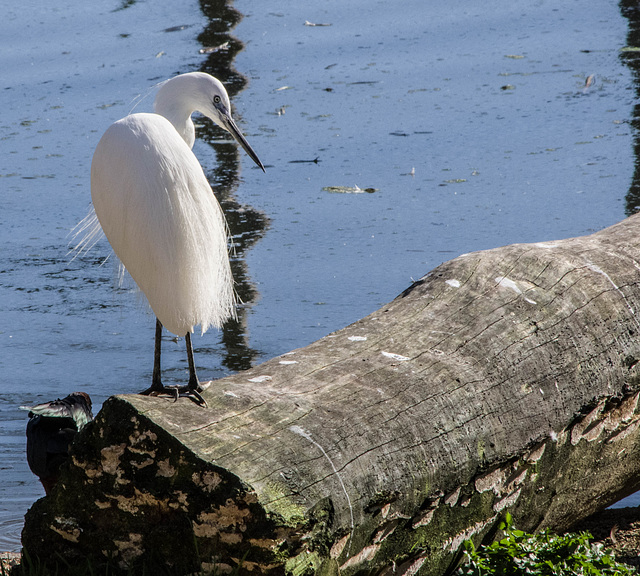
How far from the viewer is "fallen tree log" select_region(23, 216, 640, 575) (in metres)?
2.26

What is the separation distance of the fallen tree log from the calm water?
4.23ft

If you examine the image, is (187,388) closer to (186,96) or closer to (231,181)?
(186,96)

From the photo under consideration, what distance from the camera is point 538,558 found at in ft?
8.48

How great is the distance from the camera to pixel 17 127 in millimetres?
7270

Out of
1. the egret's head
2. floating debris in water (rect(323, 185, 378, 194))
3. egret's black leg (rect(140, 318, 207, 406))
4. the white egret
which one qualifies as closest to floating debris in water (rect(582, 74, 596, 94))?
floating debris in water (rect(323, 185, 378, 194))

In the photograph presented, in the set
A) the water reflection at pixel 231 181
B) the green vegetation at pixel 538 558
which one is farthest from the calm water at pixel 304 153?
the green vegetation at pixel 538 558

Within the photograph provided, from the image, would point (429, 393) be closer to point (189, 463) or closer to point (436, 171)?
point (189, 463)

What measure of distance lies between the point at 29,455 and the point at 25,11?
7.96 m

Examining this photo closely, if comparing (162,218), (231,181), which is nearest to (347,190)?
(231,181)

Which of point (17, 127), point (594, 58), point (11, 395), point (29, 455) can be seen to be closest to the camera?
point (29, 455)

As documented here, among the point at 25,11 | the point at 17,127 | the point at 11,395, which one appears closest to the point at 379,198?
the point at 11,395

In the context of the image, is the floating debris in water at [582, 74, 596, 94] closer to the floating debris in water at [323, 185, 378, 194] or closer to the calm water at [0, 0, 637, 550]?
the calm water at [0, 0, 637, 550]

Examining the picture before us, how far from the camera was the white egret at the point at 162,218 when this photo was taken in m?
2.77

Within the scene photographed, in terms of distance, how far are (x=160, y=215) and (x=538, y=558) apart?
151cm
